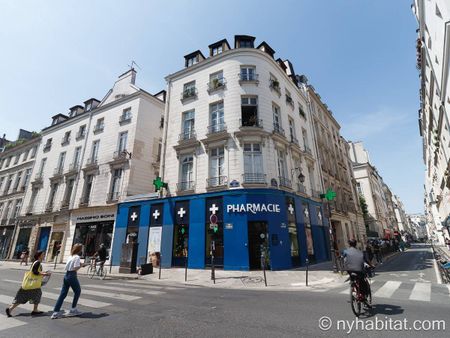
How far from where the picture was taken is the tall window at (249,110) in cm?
1708

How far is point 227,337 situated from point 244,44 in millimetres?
20768

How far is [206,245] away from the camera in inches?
594

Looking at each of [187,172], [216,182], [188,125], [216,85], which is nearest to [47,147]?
[188,125]

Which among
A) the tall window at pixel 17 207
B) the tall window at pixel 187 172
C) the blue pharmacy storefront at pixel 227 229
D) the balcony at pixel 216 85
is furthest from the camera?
the tall window at pixel 17 207

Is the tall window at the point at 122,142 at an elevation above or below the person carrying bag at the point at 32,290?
above

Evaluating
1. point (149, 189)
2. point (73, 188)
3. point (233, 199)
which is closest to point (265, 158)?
point (233, 199)

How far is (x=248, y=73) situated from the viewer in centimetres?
1845

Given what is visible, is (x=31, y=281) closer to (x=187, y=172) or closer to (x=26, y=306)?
(x=26, y=306)

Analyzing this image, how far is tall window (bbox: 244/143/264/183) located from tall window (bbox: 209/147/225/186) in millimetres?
1718

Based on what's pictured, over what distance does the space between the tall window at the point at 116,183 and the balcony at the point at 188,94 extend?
8758mm

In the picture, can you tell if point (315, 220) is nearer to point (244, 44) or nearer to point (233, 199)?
point (233, 199)

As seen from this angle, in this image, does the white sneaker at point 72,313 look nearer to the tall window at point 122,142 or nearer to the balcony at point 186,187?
the balcony at point 186,187

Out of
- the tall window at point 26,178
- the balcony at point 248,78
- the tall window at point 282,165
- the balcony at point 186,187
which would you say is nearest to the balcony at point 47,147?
the tall window at point 26,178

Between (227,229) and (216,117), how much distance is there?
28.9ft
